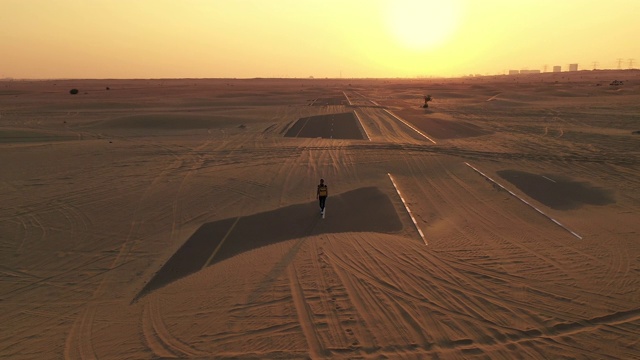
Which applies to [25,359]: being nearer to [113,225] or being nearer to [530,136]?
[113,225]

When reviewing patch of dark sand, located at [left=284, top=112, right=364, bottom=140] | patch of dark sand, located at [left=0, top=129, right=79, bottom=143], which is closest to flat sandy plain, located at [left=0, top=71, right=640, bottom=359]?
patch of dark sand, located at [left=0, top=129, right=79, bottom=143]

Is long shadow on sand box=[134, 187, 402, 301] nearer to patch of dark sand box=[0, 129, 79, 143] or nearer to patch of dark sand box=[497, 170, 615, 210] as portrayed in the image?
patch of dark sand box=[497, 170, 615, 210]

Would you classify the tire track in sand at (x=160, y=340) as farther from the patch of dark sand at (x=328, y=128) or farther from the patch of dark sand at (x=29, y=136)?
the patch of dark sand at (x=29, y=136)

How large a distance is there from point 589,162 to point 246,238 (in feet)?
64.7

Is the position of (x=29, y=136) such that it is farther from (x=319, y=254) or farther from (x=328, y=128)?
(x=319, y=254)

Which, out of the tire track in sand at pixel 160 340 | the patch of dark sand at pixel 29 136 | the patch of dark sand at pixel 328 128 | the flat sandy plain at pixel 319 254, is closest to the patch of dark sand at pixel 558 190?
the flat sandy plain at pixel 319 254

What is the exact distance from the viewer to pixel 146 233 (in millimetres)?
13648

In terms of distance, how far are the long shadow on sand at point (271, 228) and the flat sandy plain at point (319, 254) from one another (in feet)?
0.25

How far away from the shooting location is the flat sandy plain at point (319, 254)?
8.01 metres

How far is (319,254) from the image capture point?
11.6m

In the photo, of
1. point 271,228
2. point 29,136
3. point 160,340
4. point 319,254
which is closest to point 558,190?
point 319,254

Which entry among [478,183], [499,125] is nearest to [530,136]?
[499,125]

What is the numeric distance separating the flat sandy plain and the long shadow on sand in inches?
3.0

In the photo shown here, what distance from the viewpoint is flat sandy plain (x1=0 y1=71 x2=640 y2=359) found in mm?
8008
